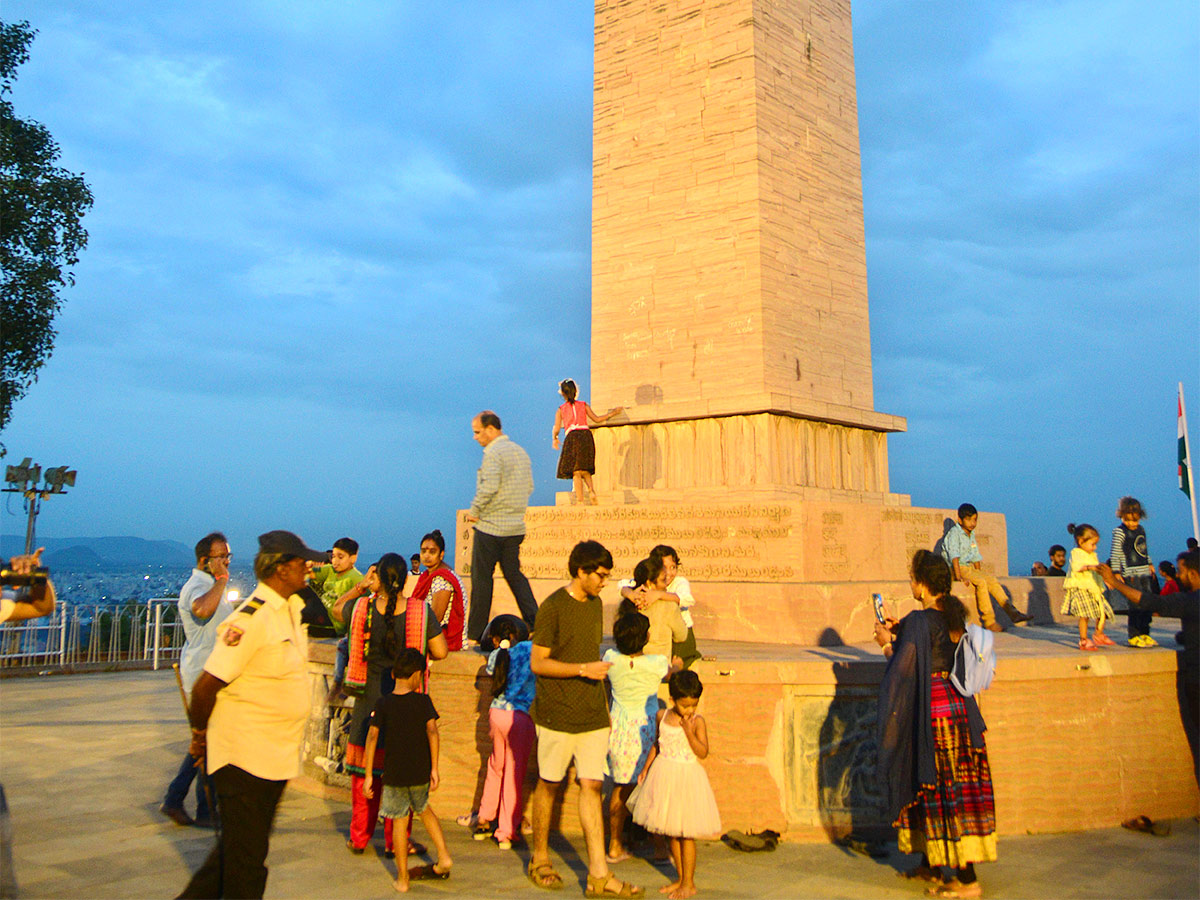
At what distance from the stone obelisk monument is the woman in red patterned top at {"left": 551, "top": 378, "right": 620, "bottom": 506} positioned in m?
0.41

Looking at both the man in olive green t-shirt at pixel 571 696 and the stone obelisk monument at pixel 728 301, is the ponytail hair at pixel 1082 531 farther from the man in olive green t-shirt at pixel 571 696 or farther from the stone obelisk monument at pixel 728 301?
the man in olive green t-shirt at pixel 571 696

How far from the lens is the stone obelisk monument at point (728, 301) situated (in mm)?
9812

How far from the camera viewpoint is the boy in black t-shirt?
469cm

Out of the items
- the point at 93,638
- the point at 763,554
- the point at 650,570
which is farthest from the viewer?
the point at 93,638

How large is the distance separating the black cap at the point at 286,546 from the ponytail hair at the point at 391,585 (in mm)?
1314

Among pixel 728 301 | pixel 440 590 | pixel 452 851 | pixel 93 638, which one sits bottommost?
pixel 452 851

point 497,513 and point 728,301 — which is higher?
point 728,301

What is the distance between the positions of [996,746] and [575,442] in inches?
217

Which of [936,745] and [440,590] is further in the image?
[440,590]

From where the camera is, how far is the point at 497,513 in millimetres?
6570

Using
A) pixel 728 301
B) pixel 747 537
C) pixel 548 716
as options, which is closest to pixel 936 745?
pixel 548 716

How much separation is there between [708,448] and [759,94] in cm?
421

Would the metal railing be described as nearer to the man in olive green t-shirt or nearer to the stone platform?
the stone platform

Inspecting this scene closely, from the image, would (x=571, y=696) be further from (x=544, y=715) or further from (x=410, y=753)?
(x=410, y=753)
